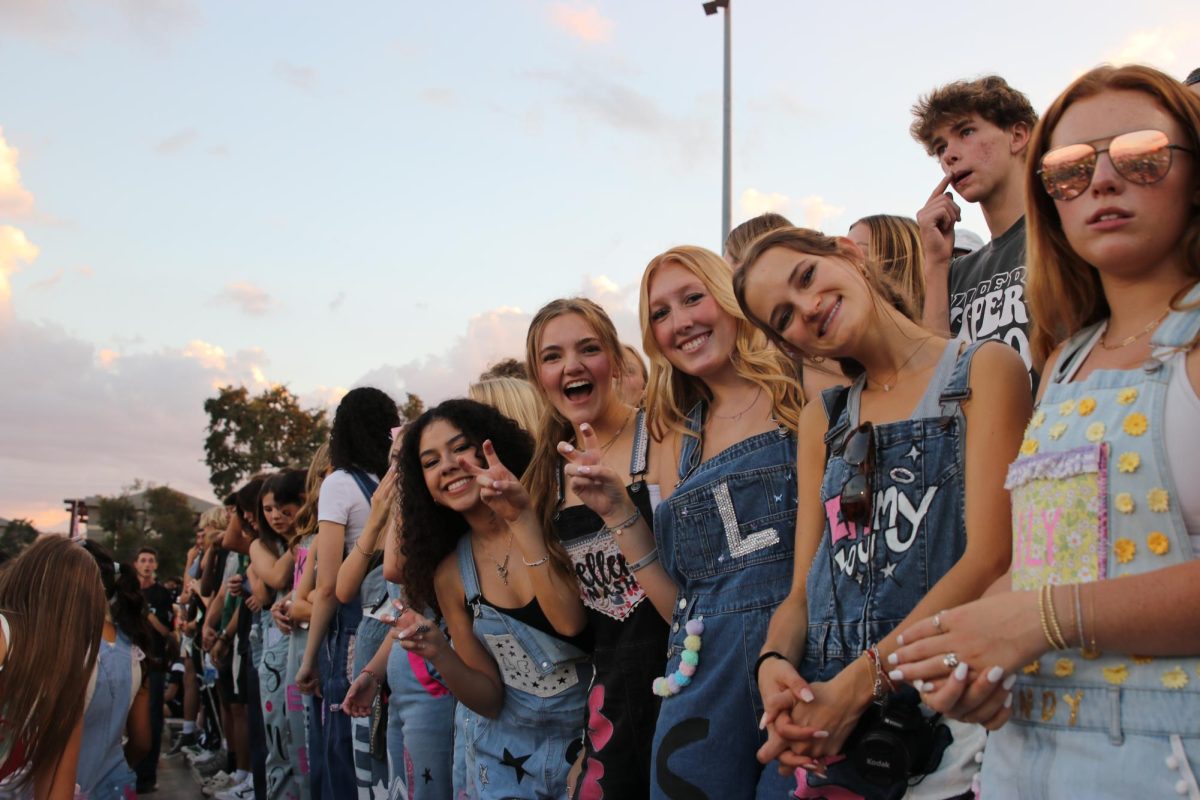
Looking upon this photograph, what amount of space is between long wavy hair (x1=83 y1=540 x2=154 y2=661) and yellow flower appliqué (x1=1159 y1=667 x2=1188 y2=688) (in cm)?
485

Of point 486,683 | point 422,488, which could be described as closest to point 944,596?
point 486,683

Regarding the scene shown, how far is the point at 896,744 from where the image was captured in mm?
2084

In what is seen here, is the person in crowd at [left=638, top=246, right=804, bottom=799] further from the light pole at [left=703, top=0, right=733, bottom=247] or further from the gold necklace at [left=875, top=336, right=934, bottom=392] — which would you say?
the light pole at [left=703, top=0, right=733, bottom=247]

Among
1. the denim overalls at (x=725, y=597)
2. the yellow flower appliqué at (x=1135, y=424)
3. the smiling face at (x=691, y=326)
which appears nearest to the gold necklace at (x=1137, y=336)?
the yellow flower appliqué at (x=1135, y=424)

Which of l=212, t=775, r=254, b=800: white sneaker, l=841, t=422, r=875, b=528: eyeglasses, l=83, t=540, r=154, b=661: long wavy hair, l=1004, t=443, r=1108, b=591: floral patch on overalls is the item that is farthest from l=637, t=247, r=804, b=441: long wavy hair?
l=212, t=775, r=254, b=800: white sneaker

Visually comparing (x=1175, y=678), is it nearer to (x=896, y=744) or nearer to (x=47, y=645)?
(x=896, y=744)

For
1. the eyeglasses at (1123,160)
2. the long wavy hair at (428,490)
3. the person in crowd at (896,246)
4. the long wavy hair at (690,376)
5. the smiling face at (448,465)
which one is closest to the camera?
the eyeglasses at (1123,160)

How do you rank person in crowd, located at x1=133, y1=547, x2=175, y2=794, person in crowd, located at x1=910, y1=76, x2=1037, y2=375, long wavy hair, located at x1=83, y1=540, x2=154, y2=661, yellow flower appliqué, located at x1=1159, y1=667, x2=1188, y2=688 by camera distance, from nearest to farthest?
yellow flower appliqué, located at x1=1159, y1=667, x2=1188, y2=688, person in crowd, located at x1=910, y1=76, x2=1037, y2=375, long wavy hair, located at x1=83, y1=540, x2=154, y2=661, person in crowd, located at x1=133, y1=547, x2=175, y2=794

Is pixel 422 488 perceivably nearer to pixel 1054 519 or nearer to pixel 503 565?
pixel 503 565

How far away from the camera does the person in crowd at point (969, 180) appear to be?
12.1ft

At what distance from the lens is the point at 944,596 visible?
6.92ft

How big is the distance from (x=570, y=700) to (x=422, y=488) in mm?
1144

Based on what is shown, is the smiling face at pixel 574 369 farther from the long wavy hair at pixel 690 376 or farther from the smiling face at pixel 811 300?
the smiling face at pixel 811 300

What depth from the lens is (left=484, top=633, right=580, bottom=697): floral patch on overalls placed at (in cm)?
385
